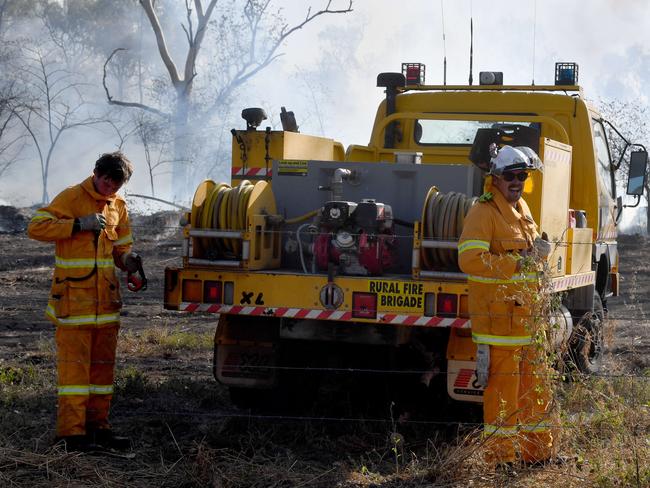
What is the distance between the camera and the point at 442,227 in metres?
6.11

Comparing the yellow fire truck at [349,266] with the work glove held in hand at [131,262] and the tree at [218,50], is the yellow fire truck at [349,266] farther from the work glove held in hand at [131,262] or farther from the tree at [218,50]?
the tree at [218,50]

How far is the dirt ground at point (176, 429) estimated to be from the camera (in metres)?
5.10

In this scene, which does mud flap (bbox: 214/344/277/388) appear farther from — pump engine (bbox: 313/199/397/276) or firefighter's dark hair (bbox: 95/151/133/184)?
firefighter's dark hair (bbox: 95/151/133/184)

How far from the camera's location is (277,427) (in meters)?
6.58

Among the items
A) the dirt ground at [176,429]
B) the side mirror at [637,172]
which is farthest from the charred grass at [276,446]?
the side mirror at [637,172]

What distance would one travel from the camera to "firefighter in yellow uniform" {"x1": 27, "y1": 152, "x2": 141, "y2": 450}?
5.71 metres

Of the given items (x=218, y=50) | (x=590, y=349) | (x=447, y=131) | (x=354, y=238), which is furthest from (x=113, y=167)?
(x=218, y=50)

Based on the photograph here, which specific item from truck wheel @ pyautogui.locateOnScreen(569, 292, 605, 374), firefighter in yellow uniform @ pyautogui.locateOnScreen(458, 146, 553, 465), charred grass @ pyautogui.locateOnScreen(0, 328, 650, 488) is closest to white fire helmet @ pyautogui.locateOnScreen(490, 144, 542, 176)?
firefighter in yellow uniform @ pyautogui.locateOnScreen(458, 146, 553, 465)

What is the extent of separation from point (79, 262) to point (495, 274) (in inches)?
88.6

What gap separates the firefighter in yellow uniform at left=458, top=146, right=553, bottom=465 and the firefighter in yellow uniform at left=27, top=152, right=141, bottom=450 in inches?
77.9

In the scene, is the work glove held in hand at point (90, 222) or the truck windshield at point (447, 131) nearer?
the work glove held in hand at point (90, 222)

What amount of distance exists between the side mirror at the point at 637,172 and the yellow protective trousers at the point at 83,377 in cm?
502

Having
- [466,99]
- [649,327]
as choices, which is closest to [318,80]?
[649,327]

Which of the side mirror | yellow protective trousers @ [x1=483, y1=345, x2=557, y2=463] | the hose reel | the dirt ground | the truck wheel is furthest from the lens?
the side mirror
